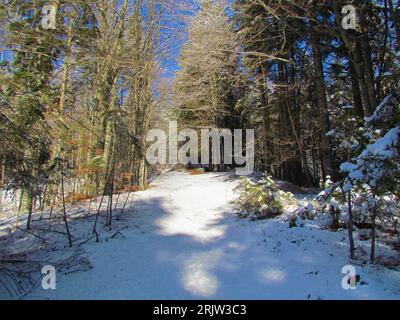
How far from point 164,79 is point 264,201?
11147 mm

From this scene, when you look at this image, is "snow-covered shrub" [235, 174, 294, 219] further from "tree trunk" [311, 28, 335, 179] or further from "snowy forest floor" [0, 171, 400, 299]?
"tree trunk" [311, 28, 335, 179]

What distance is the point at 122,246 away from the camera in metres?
5.92

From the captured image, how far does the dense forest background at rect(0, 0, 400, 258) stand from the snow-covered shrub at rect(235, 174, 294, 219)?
6.17 feet

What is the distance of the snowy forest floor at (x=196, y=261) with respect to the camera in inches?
159

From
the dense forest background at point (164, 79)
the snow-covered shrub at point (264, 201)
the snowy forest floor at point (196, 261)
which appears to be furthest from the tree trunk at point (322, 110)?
the snowy forest floor at point (196, 261)

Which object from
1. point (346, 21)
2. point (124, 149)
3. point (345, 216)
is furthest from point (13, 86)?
point (346, 21)

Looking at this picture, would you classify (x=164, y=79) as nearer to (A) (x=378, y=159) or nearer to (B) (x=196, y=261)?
(B) (x=196, y=261)

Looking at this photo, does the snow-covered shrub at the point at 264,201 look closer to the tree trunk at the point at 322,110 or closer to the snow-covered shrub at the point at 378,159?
the tree trunk at the point at 322,110

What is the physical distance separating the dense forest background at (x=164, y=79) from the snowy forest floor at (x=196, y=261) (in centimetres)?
110

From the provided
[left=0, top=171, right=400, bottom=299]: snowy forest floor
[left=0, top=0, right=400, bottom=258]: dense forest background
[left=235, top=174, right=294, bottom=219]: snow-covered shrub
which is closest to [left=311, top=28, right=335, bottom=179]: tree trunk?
[left=0, top=0, right=400, bottom=258]: dense forest background

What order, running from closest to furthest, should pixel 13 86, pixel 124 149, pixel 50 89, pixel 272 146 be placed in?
1. pixel 13 86
2. pixel 124 149
3. pixel 50 89
4. pixel 272 146

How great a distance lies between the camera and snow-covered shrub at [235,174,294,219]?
7891 mm
